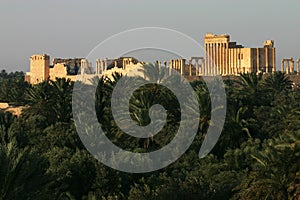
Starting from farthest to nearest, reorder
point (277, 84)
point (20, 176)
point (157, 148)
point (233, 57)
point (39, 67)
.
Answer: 1. point (233, 57)
2. point (39, 67)
3. point (277, 84)
4. point (157, 148)
5. point (20, 176)

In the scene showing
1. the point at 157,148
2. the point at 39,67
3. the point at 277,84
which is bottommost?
the point at 157,148

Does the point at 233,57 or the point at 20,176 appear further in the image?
the point at 233,57

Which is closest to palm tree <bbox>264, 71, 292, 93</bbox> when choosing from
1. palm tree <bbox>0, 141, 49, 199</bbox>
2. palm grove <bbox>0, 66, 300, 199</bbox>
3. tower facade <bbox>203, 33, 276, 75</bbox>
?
palm grove <bbox>0, 66, 300, 199</bbox>

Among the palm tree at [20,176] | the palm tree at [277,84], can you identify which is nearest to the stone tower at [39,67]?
the palm tree at [277,84]

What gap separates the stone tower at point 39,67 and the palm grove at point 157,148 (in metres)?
30.4

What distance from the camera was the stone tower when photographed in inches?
2890

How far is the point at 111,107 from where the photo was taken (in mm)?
Answer: 36438

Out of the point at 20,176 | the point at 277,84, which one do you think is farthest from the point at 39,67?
the point at 20,176

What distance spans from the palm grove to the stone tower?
30.4 m

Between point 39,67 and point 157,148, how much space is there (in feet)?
143

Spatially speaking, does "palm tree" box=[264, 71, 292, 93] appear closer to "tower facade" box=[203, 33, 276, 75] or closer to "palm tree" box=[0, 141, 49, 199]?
"tower facade" box=[203, 33, 276, 75]

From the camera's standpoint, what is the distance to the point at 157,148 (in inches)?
1264

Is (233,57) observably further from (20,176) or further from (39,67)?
(20,176)

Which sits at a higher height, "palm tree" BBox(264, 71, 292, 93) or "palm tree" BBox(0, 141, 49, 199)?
"palm tree" BBox(264, 71, 292, 93)
